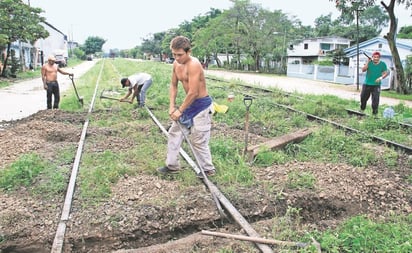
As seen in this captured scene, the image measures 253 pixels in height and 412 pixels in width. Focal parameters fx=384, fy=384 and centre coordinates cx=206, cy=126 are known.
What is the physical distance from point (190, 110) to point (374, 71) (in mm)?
6757

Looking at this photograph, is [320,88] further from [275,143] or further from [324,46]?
[324,46]

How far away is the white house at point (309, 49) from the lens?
165 ft

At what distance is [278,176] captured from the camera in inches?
208

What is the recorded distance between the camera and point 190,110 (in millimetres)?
5078

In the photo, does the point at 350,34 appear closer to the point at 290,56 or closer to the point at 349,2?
the point at 290,56

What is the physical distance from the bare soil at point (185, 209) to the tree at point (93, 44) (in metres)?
135

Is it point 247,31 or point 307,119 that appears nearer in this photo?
point 307,119

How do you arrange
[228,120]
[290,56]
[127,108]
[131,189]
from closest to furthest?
1. [131,189]
2. [228,120]
3. [127,108]
4. [290,56]

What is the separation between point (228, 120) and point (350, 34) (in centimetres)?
6022

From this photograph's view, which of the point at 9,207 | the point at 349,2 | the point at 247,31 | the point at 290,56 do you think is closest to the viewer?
the point at 9,207

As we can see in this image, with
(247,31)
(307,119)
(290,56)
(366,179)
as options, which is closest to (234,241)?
(366,179)

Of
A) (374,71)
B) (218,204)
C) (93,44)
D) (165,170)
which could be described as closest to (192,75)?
(165,170)

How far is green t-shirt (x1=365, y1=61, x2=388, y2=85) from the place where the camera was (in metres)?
9.82

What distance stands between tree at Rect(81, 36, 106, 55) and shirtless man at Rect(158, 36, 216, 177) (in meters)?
→ 135
